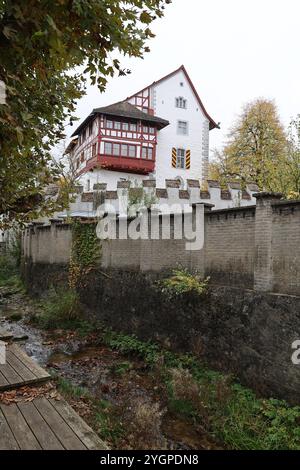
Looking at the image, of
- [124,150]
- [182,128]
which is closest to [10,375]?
[124,150]

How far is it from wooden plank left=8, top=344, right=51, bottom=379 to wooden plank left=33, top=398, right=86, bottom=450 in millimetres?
655

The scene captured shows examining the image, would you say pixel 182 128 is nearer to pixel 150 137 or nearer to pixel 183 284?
pixel 150 137

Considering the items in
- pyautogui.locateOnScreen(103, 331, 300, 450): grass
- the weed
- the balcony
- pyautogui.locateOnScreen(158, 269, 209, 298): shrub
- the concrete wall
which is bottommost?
the weed

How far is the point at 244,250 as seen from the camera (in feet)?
29.2

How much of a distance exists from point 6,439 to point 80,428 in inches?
29.9

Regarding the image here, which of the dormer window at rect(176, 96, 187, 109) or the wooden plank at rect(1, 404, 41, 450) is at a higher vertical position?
the dormer window at rect(176, 96, 187, 109)

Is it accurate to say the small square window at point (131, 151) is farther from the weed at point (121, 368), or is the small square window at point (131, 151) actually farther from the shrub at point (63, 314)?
the weed at point (121, 368)

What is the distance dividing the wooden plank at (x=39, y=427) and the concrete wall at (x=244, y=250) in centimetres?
582

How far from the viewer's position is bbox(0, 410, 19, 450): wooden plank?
134 inches

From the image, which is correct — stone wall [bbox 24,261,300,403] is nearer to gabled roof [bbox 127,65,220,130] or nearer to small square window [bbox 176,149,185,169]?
small square window [bbox 176,149,185,169]

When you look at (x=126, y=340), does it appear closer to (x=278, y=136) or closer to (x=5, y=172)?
(x=5, y=172)

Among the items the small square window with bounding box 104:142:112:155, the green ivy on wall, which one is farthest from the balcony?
the green ivy on wall

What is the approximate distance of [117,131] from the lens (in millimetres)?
28844
